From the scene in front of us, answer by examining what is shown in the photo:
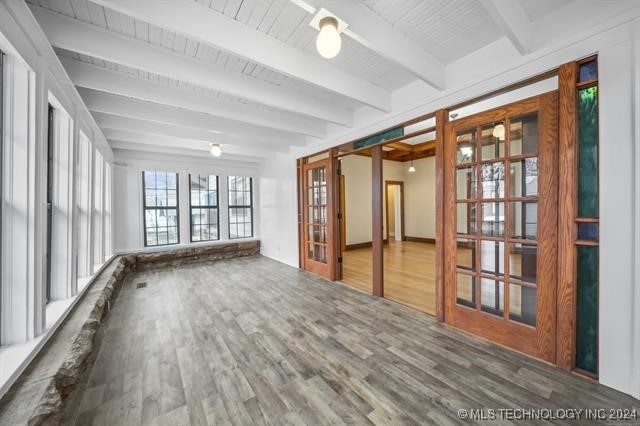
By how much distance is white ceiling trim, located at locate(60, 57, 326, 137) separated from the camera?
2.37 meters

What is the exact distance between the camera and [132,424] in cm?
146

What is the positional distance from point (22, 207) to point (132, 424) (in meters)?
1.53

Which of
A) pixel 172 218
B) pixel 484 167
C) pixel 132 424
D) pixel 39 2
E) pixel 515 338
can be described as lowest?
pixel 132 424

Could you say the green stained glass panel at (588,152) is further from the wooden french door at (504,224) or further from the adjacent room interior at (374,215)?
the wooden french door at (504,224)

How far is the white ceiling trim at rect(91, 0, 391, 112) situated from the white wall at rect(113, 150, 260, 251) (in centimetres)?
304

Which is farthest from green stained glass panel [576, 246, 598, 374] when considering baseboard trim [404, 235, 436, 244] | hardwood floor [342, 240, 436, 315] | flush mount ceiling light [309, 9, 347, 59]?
baseboard trim [404, 235, 436, 244]

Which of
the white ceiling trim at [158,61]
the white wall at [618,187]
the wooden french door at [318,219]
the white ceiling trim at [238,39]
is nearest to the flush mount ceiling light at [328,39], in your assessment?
the white ceiling trim at [238,39]

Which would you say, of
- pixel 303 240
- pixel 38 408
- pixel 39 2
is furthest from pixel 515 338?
pixel 39 2

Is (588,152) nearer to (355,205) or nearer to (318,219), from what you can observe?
(318,219)

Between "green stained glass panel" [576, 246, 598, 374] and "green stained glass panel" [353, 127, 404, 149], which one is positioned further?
"green stained glass panel" [353, 127, 404, 149]

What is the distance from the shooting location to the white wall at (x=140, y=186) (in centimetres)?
518

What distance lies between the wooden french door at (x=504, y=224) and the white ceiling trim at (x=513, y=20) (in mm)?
457

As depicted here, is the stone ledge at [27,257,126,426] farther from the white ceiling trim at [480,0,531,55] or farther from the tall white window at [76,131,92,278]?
the white ceiling trim at [480,0,531,55]

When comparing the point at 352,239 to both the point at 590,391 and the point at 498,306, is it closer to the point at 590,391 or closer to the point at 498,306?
the point at 498,306
